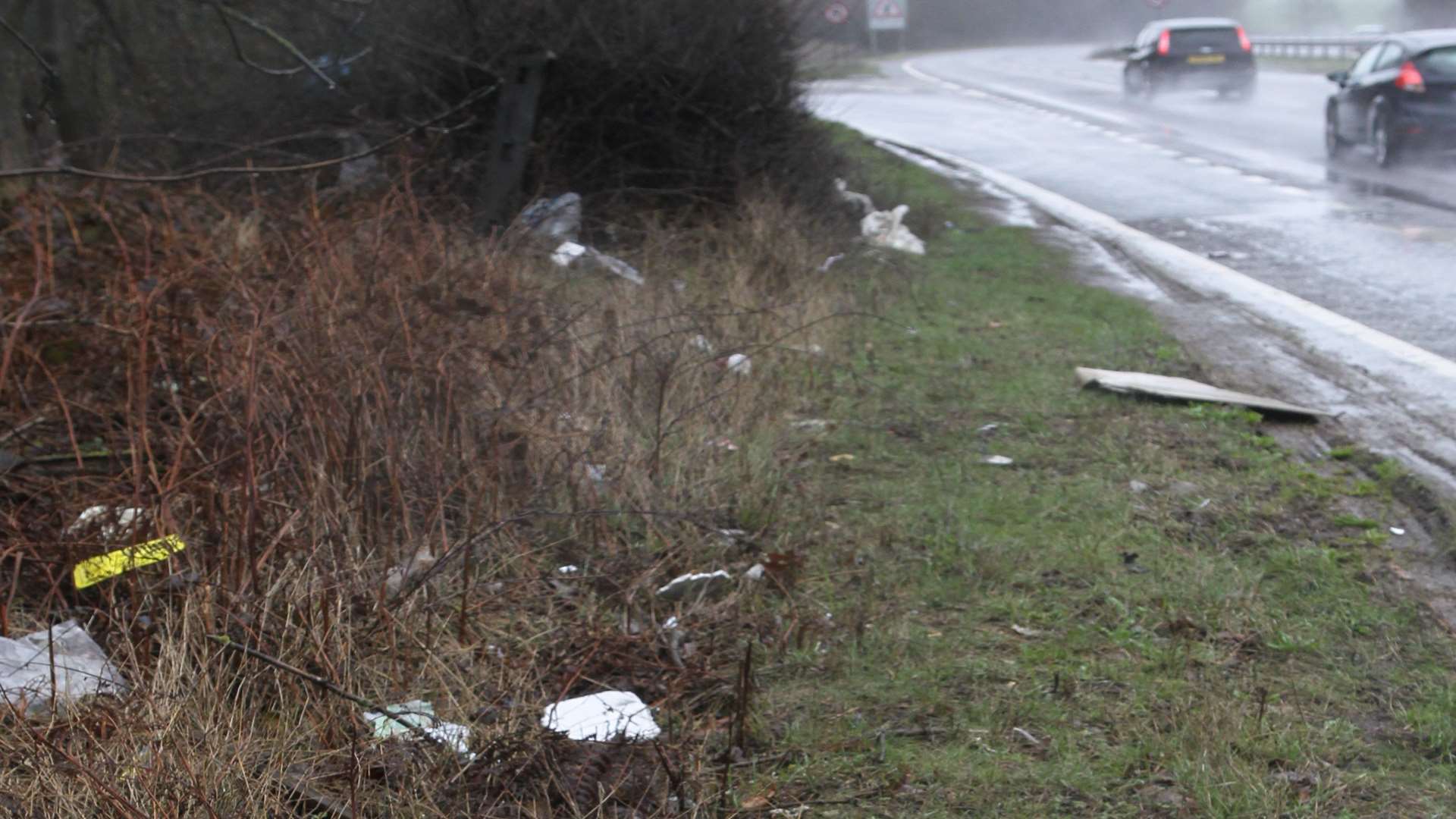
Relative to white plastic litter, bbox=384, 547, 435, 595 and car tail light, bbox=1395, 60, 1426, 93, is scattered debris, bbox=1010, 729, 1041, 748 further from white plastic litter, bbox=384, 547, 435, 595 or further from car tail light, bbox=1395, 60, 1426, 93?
car tail light, bbox=1395, 60, 1426, 93

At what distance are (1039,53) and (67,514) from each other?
57731mm

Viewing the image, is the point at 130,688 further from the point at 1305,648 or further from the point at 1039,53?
the point at 1039,53

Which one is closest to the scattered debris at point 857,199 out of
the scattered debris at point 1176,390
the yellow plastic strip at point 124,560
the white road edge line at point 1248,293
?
the white road edge line at point 1248,293

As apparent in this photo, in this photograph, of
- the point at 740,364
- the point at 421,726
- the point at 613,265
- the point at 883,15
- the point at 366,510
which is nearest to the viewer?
the point at 421,726

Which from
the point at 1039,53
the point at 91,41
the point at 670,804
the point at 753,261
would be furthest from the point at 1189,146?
the point at 1039,53

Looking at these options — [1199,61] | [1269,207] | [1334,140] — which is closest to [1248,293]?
[1269,207]

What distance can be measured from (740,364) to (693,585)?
2301 mm

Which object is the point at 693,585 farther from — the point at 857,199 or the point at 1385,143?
the point at 1385,143

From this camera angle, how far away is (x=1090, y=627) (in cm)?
404

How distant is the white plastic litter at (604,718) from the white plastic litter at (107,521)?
1.23 m

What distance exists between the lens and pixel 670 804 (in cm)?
301

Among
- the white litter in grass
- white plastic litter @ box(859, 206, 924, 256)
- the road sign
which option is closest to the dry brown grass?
the white litter in grass

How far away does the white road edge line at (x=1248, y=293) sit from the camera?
281 inches

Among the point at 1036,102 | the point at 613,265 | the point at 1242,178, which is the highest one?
the point at 613,265
